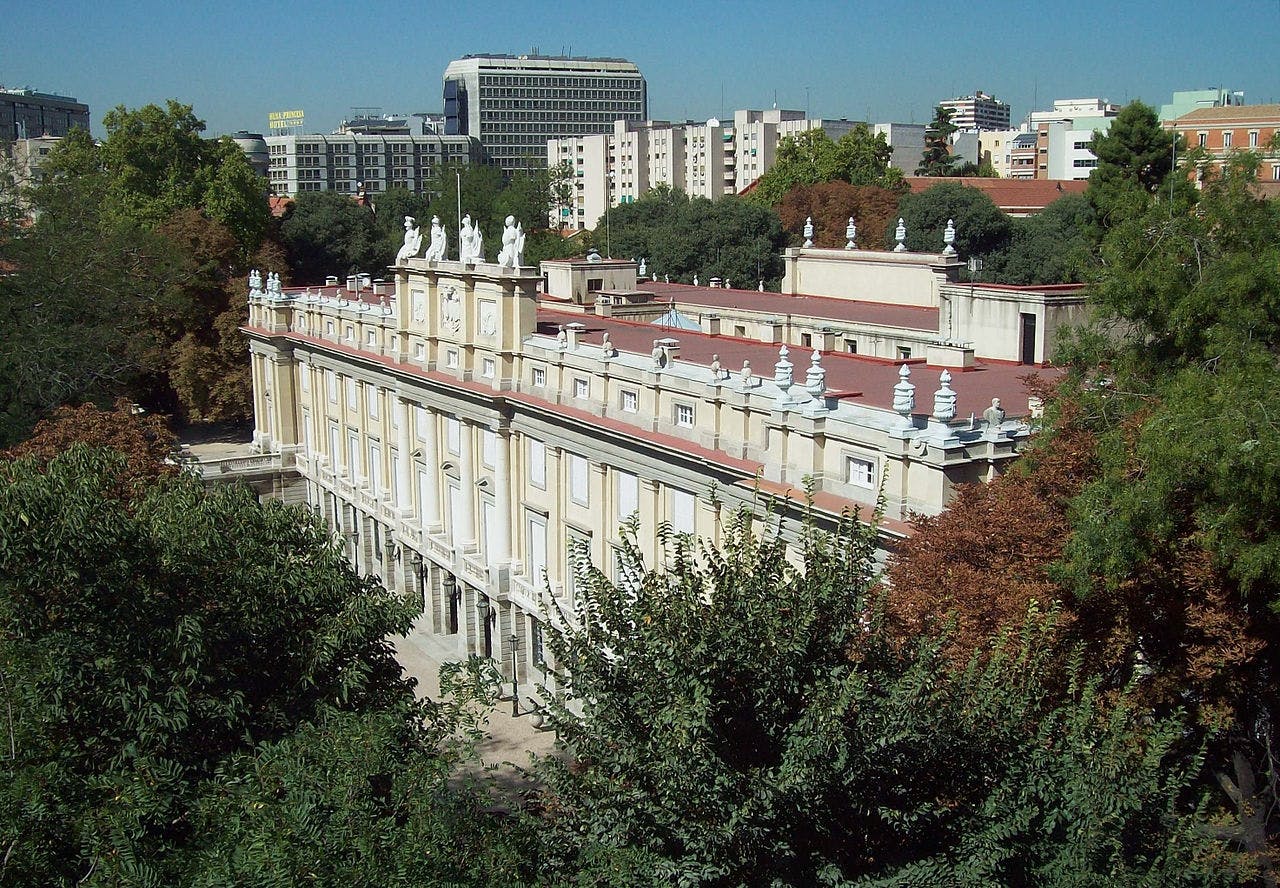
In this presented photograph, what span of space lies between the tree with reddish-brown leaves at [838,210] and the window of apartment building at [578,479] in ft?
163

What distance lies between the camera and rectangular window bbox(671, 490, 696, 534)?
29422 mm

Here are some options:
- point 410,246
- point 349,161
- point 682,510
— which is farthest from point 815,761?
point 349,161

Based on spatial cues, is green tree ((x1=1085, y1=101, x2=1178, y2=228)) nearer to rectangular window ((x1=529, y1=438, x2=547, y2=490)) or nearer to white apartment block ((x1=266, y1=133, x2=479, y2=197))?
rectangular window ((x1=529, y1=438, x2=547, y2=490))

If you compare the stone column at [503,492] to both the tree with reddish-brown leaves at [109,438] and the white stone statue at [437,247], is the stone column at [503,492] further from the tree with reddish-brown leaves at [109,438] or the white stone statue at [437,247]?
the tree with reddish-brown leaves at [109,438]

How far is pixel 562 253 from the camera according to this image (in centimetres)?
8588

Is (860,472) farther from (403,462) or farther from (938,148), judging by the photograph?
(938,148)

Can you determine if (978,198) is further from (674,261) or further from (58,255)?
(58,255)

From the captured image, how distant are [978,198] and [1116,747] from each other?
63.0 metres

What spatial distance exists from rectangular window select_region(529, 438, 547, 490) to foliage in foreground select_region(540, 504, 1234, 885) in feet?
68.4

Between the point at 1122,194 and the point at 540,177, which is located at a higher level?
the point at 540,177

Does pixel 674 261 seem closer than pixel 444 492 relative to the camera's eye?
No

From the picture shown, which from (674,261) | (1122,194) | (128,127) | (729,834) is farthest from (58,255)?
(729,834)

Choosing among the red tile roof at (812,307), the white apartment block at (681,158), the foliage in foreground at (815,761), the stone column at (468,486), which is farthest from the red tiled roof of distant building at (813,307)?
the white apartment block at (681,158)

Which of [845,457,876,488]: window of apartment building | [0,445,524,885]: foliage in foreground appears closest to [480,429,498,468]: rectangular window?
[845,457,876,488]: window of apartment building
